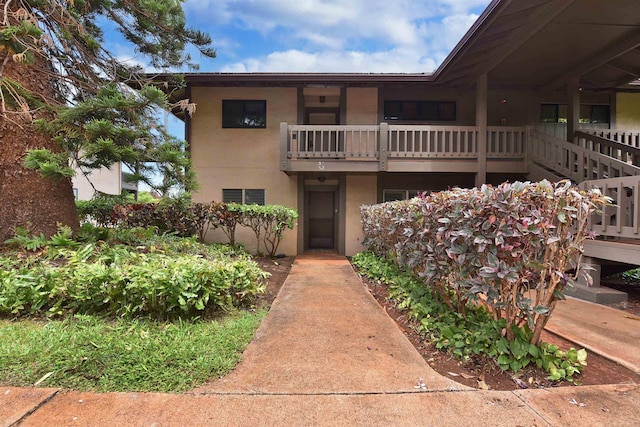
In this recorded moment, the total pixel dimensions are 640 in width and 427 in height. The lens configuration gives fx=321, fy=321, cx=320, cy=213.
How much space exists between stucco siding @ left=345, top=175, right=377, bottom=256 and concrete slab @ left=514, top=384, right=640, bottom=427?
24.1 feet

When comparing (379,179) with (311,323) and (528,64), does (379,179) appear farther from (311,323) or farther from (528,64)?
(311,323)

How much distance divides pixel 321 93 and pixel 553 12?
19.4ft

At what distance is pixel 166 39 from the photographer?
6078 mm

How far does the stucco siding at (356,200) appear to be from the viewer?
32.0ft

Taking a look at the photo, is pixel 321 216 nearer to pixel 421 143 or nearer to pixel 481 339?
pixel 421 143

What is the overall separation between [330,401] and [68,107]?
5292mm

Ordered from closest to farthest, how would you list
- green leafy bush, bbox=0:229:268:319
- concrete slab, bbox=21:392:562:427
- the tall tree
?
concrete slab, bbox=21:392:562:427 → green leafy bush, bbox=0:229:268:319 → the tall tree

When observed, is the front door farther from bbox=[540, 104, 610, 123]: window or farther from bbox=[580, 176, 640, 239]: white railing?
bbox=[540, 104, 610, 123]: window

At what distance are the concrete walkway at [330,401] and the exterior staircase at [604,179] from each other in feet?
4.41

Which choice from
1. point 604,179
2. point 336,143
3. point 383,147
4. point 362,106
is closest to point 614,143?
point 604,179

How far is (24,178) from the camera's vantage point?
4.96 m

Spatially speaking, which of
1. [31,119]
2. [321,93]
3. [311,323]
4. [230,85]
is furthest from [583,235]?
[230,85]

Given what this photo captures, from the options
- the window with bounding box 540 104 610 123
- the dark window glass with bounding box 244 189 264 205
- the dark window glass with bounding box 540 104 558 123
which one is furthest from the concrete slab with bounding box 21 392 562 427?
the window with bounding box 540 104 610 123

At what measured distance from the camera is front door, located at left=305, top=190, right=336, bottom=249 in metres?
10.5
